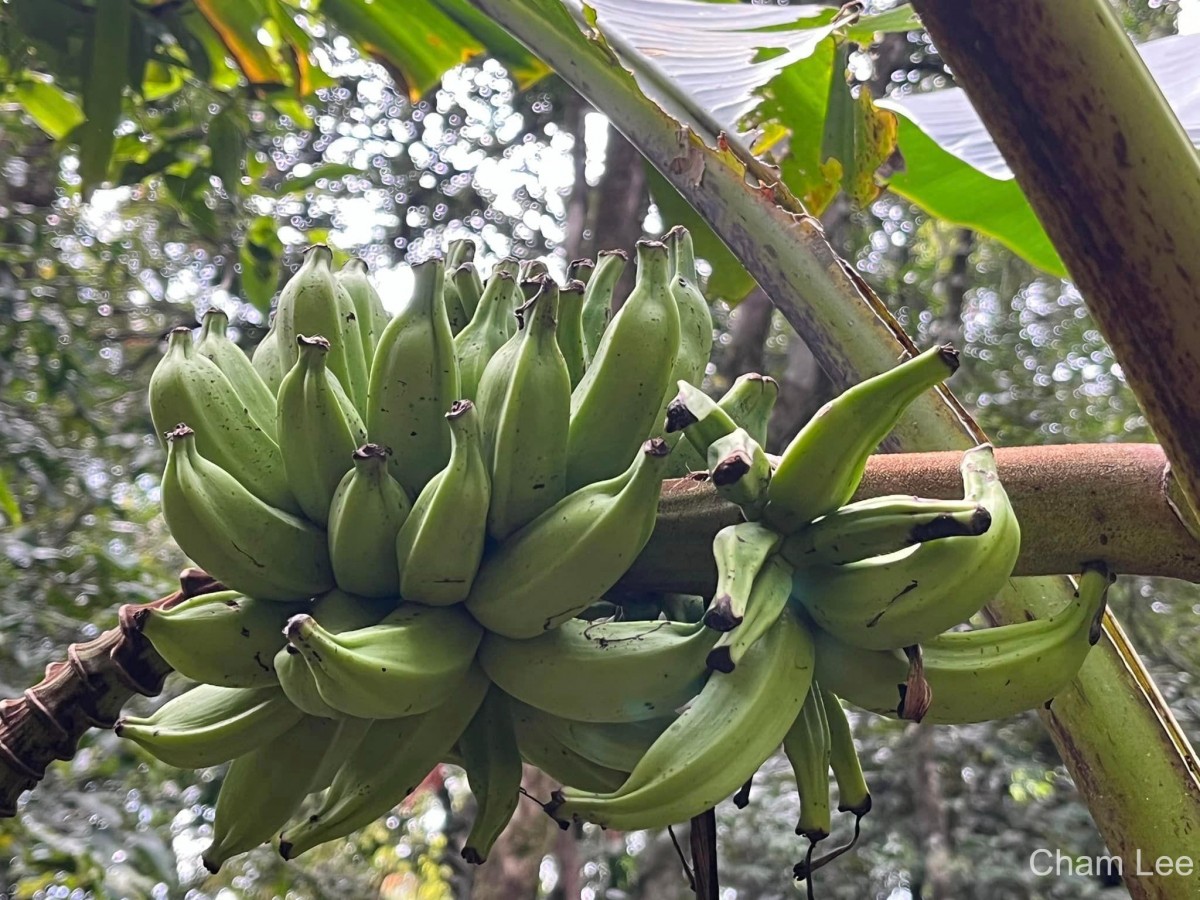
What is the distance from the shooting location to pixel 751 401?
2.80 ft

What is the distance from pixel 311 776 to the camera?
0.86 m

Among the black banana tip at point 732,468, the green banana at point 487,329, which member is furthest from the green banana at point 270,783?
the black banana tip at point 732,468

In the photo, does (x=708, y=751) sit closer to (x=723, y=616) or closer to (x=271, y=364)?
(x=723, y=616)

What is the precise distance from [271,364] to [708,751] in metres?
0.68

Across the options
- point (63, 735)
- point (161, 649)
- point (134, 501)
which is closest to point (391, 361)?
point (161, 649)

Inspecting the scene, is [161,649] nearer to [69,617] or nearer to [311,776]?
[311,776]

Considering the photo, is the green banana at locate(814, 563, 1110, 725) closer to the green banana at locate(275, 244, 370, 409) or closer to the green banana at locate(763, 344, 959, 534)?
the green banana at locate(763, 344, 959, 534)

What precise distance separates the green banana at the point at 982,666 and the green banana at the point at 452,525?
29 cm

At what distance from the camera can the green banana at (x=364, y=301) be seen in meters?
1.04

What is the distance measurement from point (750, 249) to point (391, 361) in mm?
556

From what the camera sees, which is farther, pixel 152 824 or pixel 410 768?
pixel 152 824

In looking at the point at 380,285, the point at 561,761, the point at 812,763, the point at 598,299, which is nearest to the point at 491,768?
the point at 561,761

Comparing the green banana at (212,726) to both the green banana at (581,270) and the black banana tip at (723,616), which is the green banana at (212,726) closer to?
the black banana tip at (723,616)

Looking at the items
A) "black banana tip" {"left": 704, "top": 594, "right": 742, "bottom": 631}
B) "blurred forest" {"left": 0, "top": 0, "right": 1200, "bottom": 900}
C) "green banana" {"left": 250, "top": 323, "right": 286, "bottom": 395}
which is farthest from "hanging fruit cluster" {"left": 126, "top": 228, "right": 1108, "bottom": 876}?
"blurred forest" {"left": 0, "top": 0, "right": 1200, "bottom": 900}
